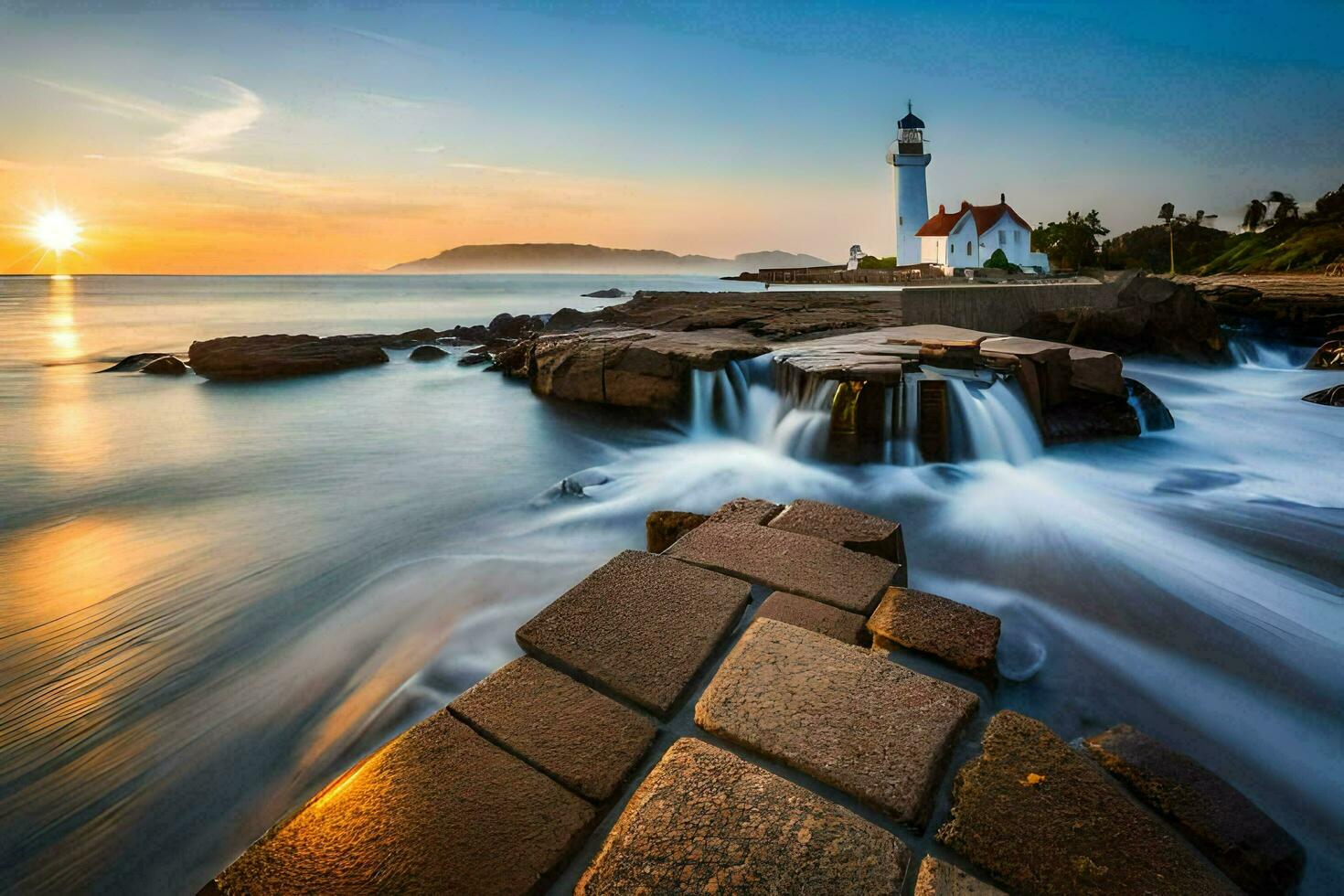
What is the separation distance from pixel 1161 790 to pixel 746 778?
1.08 metres

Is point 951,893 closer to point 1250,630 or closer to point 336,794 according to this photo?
point 336,794

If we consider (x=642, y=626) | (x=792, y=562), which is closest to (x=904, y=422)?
(x=792, y=562)

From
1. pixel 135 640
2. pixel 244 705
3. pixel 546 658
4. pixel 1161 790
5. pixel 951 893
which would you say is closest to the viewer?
pixel 951 893

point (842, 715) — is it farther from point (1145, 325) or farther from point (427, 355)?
point (427, 355)

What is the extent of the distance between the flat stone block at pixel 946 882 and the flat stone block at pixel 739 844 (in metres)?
0.04

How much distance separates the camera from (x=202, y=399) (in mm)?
10102

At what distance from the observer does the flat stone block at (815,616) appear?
82.6 inches

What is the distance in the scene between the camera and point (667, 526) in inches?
133

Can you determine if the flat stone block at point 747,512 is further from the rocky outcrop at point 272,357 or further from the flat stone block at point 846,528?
the rocky outcrop at point 272,357

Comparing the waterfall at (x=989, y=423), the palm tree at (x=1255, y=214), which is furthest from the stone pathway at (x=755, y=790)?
the palm tree at (x=1255, y=214)

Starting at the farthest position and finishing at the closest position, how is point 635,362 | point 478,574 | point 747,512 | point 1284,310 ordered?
point 1284,310 → point 635,362 → point 478,574 → point 747,512

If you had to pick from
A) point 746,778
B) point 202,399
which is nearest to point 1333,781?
point 746,778

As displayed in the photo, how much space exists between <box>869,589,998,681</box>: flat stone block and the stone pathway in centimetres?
1

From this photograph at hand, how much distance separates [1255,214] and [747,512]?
72083 millimetres
